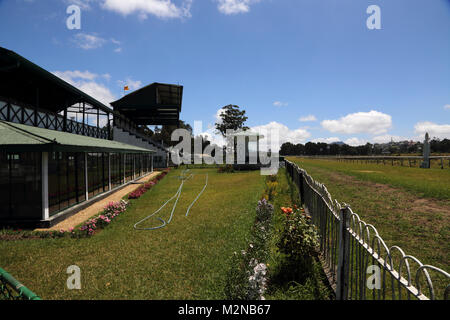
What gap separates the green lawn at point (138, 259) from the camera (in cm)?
420

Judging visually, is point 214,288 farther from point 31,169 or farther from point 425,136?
point 425,136

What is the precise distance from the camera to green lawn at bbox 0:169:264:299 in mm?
4203

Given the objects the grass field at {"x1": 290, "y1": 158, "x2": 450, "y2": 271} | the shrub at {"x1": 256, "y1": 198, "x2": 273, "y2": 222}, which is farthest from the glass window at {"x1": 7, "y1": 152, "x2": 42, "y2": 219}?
the grass field at {"x1": 290, "y1": 158, "x2": 450, "y2": 271}

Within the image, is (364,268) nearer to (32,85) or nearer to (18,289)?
(18,289)

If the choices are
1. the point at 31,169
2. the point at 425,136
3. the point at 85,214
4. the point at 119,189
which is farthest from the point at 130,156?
the point at 425,136

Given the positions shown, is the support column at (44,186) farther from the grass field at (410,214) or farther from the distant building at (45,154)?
the grass field at (410,214)

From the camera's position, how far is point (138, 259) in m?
5.45

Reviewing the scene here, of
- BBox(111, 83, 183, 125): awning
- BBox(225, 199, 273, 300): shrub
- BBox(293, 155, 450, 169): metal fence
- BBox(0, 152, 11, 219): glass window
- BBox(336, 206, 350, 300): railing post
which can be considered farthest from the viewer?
BBox(111, 83, 183, 125): awning

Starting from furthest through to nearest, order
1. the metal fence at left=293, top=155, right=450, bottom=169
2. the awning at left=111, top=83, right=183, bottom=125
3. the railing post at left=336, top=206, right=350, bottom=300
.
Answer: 1. the awning at left=111, top=83, right=183, bottom=125
2. the metal fence at left=293, top=155, right=450, bottom=169
3. the railing post at left=336, top=206, right=350, bottom=300

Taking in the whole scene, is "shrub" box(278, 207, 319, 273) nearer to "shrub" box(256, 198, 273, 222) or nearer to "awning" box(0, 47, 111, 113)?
"shrub" box(256, 198, 273, 222)

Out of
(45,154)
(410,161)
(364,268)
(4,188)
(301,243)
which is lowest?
(301,243)

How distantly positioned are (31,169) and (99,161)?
5.43 metres

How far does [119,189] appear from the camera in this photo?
15969mm

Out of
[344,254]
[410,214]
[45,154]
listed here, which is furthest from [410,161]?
[45,154]
